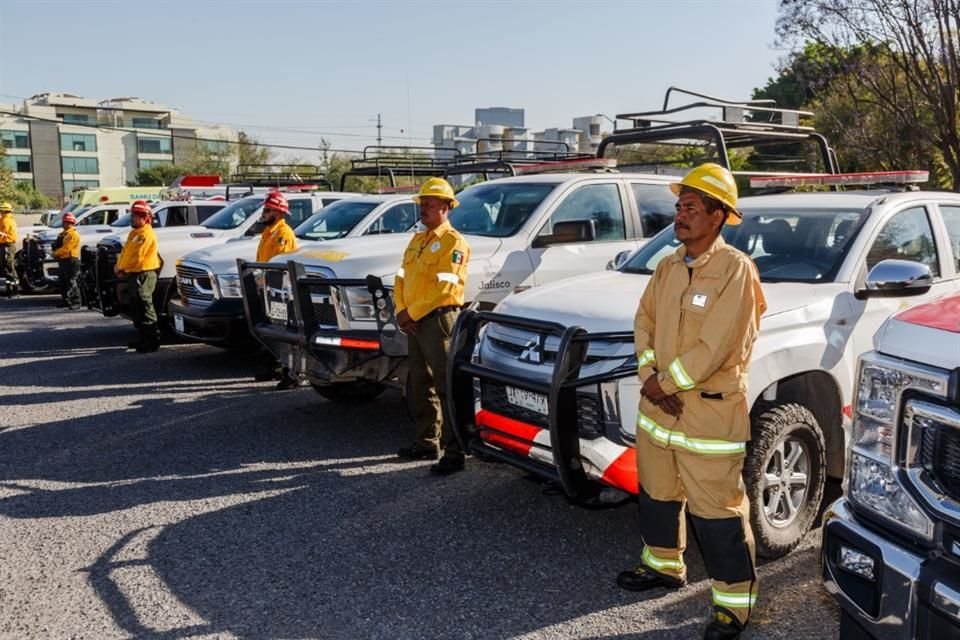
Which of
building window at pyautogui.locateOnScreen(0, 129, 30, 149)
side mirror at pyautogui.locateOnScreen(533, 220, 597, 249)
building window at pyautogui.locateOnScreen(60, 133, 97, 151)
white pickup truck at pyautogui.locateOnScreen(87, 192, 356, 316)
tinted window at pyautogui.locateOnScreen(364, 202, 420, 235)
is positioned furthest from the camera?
building window at pyautogui.locateOnScreen(60, 133, 97, 151)

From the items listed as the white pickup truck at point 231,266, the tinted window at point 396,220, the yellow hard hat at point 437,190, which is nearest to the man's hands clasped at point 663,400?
the yellow hard hat at point 437,190

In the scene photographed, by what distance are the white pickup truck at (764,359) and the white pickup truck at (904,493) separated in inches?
50.7

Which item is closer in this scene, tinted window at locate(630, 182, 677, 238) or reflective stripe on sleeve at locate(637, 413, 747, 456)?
reflective stripe on sleeve at locate(637, 413, 747, 456)

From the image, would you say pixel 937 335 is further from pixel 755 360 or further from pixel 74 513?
pixel 74 513

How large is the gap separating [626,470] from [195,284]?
21.1 feet

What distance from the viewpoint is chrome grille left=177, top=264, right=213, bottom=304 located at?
8.94 meters

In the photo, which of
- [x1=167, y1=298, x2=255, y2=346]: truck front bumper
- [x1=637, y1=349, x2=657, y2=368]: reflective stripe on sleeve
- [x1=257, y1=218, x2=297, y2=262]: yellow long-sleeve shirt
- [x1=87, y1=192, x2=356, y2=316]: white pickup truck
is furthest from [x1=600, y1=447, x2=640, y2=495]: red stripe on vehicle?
[x1=87, y1=192, x2=356, y2=316]: white pickup truck

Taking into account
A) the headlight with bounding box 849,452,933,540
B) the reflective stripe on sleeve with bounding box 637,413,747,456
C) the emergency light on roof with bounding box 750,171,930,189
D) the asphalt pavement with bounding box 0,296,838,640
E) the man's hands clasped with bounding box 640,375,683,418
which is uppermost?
the emergency light on roof with bounding box 750,171,930,189

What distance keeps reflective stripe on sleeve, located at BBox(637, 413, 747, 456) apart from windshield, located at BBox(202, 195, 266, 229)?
32.4 feet

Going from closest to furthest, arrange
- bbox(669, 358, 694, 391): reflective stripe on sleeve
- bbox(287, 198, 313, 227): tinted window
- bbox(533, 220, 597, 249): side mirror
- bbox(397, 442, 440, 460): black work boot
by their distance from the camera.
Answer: bbox(669, 358, 694, 391): reflective stripe on sleeve < bbox(397, 442, 440, 460): black work boot < bbox(533, 220, 597, 249): side mirror < bbox(287, 198, 313, 227): tinted window

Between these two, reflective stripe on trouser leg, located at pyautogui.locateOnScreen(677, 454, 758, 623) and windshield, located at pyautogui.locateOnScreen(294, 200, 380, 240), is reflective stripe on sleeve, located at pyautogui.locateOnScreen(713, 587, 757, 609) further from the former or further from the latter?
windshield, located at pyautogui.locateOnScreen(294, 200, 380, 240)

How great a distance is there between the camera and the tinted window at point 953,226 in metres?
5.03

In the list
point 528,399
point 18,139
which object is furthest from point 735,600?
point 18,139

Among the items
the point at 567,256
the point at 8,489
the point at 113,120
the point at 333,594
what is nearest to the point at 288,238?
the point at 567,256
